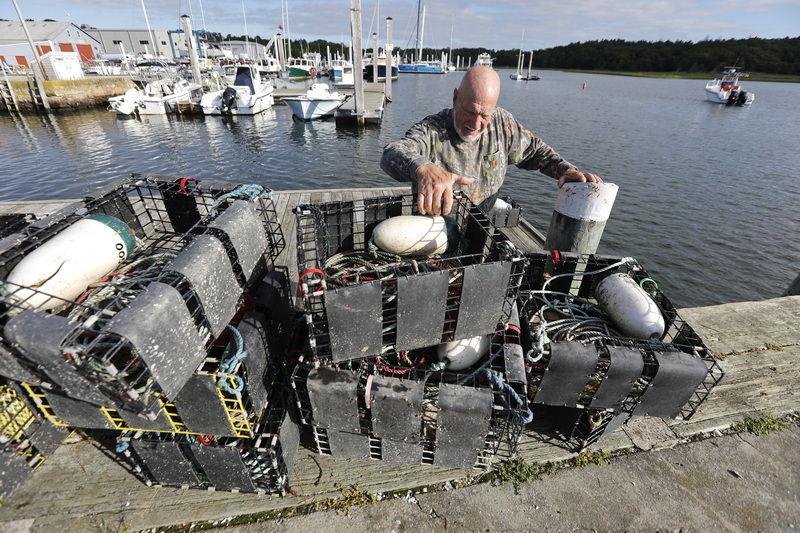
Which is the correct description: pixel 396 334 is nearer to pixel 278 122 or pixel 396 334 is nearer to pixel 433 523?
pixel 433 523

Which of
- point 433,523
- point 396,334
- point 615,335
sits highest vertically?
point 396,334

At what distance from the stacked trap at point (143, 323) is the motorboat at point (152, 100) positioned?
31.2m

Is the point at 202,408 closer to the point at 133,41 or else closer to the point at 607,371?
the point at 607,371

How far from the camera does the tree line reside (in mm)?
83688

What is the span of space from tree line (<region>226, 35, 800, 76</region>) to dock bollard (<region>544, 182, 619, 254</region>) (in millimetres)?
103396

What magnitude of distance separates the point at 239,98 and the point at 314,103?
6791 millimetres

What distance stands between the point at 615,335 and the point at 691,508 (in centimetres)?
139

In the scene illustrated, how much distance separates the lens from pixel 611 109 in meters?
35.4

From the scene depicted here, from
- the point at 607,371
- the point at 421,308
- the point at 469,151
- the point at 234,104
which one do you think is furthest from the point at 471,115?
the point at 234,104

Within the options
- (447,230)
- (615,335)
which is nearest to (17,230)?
(447,230)

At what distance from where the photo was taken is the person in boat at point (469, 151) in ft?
8.47

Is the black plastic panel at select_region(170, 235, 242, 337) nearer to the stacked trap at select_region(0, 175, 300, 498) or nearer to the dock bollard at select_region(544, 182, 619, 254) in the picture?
the stacked trap at select_region(0, 175, 300, 498)

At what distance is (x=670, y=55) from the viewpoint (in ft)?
307

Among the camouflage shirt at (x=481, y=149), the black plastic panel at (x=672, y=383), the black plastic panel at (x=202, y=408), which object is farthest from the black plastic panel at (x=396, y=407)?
the camouflage shirt at (x=481, y=149)
